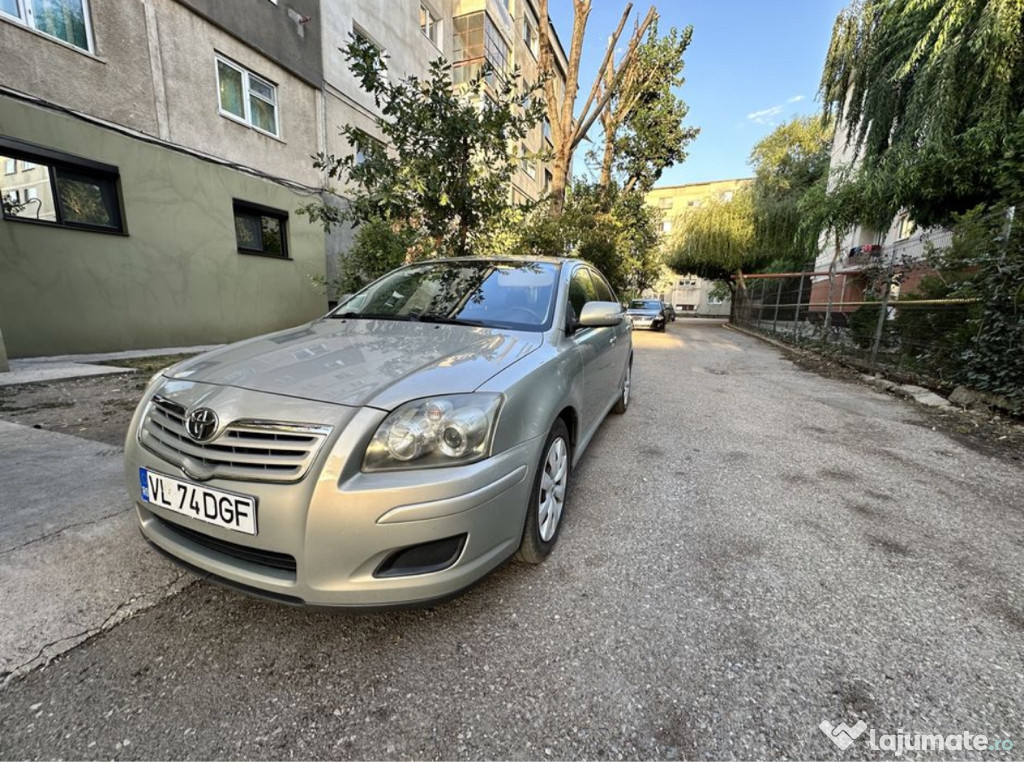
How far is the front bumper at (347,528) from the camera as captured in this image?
4.70 ft

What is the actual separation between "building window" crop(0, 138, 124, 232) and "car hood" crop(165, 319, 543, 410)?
272 inches

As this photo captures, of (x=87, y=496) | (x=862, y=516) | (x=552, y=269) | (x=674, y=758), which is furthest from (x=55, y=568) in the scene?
(x=862, y=516)

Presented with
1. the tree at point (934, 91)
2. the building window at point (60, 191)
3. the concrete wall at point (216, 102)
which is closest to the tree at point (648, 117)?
the tree at point (934, 91)

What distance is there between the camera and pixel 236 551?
1566 mm

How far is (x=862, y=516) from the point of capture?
8.86 feet

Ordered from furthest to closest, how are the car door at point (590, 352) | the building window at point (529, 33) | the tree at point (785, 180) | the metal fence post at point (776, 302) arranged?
1. the tree at point (785, 180)
2. the building window at point (529, 33)
3. the metal fence post at point (776, 302)
4. the car door at point (590, 352)

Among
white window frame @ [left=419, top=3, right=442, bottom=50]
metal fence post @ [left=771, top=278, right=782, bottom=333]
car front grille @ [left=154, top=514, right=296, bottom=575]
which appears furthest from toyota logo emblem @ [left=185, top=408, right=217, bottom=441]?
white window frame @ [left=419, top=3, right=442, bottom=50]

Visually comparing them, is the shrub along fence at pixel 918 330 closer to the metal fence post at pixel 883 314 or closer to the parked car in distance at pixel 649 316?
the metal fence post at pixel 883 314

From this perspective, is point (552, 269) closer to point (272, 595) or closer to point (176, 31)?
point (272, 595)

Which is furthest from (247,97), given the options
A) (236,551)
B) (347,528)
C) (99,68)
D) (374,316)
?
(347,528)

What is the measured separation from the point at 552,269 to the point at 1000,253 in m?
4.96

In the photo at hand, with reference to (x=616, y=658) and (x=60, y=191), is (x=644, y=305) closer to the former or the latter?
(x=60, y=191)

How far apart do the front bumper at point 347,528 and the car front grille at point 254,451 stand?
0.03 metres

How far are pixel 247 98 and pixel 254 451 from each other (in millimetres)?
10577
